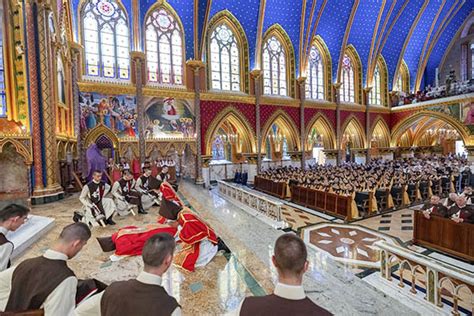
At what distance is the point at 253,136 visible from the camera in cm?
1683

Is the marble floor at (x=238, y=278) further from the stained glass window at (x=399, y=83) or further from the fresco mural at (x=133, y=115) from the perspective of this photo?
the stained glass window at (x=399, y=83)

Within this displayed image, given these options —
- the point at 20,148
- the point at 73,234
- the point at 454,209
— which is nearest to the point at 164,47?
the point at 20,148

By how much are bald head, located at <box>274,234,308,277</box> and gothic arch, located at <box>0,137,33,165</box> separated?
937 cm

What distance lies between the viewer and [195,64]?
14.6 m

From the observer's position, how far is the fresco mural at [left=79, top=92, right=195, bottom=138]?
1245 centimetres

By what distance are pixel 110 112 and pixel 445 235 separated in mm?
14204

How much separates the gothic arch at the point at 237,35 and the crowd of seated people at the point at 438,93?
14.7 meters

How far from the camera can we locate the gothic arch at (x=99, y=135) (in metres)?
12.3

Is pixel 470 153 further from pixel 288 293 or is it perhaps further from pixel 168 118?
pixel 288 293

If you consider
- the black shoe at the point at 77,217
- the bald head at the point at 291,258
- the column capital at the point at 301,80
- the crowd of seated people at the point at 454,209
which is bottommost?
the crowd of seated people at the point at 454,209

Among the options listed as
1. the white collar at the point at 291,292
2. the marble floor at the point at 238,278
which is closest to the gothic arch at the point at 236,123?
the marble floor at the point at 238,278

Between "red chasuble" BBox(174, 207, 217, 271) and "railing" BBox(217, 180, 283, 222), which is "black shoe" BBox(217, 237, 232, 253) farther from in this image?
"railing" BBox(217, 180, 283, 222)

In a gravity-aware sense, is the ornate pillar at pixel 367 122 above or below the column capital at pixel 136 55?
below

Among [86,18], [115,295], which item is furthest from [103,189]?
[86,18]
